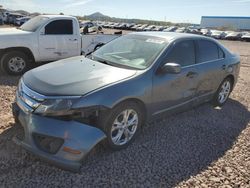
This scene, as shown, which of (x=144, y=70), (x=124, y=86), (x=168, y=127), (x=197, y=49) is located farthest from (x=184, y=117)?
(x=124, y=86)

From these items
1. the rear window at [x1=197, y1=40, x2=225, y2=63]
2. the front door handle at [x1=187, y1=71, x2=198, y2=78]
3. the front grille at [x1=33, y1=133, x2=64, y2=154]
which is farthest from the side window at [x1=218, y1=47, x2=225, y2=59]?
the front grille at [x1=33, y1=133, x2=64, y2=154]

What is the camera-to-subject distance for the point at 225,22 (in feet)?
319

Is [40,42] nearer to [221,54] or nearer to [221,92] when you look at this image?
[221,54]

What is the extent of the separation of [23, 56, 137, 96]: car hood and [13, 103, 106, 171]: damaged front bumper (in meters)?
0.36

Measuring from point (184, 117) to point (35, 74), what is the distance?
114 inches

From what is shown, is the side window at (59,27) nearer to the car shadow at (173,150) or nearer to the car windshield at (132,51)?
the car windshield at (132,51)

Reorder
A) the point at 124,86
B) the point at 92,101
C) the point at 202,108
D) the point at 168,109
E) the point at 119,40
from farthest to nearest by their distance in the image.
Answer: the point at 202,108 < the point at 119,40 < the point at 168,109 < the point at 124,86 < the point at 92,101

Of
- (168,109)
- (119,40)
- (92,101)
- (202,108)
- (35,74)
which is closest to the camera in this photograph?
(92,101)

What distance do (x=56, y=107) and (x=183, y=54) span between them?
2470mm

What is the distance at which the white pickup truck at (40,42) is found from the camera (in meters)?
7.08

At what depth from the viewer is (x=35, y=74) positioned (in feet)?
11.8

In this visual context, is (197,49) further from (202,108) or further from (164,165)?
(164,165)

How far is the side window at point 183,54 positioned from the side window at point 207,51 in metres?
0.21

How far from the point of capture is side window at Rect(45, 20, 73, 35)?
7672 mm
